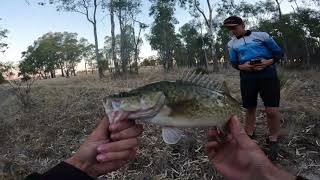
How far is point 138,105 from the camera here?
1.61m

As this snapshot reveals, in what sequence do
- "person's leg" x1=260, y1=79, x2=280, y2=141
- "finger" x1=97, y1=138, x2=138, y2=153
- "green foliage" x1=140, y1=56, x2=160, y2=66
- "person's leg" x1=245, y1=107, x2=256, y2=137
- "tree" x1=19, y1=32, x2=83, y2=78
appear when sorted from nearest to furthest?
"finger" x1=97, y1=138, x2=138, y2=153, "person's leg" x1=260, y1=79, x2=280, y2=141, "person's leg" x1=245, y1=107, x2=256, y2=137, "green foliage" x1=140, y1=56, x2=160, y2=66, "tree" x1=19, y1=32, x2=83, y2=78

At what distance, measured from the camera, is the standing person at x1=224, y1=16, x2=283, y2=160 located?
5.18 metres

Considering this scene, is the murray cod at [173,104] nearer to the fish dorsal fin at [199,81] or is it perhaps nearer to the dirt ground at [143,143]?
the fish dorsal fin at [199,81]

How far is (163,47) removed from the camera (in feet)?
144

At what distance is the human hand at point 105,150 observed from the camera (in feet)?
5.83

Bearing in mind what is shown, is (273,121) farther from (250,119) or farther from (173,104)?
(173,104)

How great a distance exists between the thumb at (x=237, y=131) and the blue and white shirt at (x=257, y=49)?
3.43 m

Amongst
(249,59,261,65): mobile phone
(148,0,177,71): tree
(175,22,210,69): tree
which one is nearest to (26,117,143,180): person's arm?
(249,59,261,65): mobile phone

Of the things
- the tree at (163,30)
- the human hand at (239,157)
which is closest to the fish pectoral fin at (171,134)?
the human hand at (239,157)

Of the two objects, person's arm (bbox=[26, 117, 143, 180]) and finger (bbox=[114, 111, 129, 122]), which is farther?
person's arm (bbox=[26, 117, 143, 180])

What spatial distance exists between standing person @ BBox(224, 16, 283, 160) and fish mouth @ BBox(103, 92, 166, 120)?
370 cm

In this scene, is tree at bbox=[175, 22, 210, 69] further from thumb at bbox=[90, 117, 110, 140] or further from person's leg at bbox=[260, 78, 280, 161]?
thumb at bbox=[90, 117, 110, 140]

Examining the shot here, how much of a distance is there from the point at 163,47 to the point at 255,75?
38.7 meters

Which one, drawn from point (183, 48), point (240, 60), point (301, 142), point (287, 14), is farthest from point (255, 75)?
point (183, 48)
